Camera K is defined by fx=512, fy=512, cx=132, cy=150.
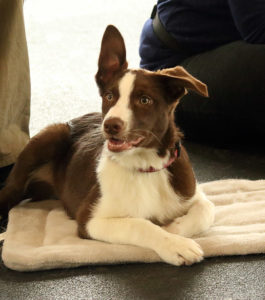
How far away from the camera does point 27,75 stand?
273cm

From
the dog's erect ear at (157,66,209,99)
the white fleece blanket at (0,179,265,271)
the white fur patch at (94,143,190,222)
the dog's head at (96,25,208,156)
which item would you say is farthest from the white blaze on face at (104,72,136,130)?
the white fleece blanket at (0,179,265,271)

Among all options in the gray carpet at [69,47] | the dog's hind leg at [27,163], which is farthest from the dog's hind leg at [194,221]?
the gray carpet at [69,47]

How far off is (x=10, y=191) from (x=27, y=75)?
673 mm

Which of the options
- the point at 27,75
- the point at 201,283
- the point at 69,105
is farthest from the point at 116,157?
the point at 69,105

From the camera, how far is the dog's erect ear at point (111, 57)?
202 cm

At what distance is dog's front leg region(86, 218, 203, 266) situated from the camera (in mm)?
1812

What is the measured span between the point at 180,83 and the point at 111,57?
1.12 ft

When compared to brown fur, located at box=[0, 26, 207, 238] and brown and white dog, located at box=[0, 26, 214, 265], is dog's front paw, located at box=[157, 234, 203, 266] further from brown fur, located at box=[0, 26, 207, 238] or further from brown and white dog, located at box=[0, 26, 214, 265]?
brown fur, located at box=[0, 26, 207, 238]

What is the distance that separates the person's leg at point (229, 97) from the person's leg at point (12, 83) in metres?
0.98

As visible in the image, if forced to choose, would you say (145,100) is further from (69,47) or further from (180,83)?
(69,47)

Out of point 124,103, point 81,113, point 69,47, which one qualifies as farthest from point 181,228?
point 69,47

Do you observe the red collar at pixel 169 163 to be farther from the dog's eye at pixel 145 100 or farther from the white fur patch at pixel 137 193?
the dog's eye at pixel 145 100

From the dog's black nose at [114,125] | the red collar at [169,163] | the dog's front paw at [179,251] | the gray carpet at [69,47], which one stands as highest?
the dog's black nose at [114,125]

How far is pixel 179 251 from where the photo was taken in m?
1.81
